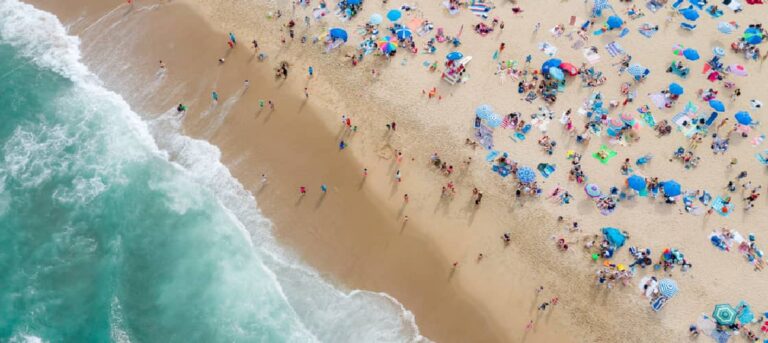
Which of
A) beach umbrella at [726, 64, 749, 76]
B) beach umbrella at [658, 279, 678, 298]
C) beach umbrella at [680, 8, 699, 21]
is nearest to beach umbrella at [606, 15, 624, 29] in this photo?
beach umbrella at [680, 8, 699, 21]

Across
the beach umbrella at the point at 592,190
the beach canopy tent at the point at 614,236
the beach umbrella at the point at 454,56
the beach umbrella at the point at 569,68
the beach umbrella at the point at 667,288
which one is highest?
the beach umbrella at the point at 454,56

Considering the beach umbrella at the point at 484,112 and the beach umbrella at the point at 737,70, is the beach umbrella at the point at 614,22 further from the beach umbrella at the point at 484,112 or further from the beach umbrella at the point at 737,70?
the beach umbrella at the point at 484,112

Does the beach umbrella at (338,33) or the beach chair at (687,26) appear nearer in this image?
the beach umbrella at (338,33)

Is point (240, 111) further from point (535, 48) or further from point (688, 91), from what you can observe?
point (688, 91)

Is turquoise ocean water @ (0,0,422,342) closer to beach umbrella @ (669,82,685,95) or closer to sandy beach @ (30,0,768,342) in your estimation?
sandy beach @ (30,0,768,342)

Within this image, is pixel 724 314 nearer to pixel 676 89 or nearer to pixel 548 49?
pixel 676 89

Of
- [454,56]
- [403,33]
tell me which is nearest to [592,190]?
[454,56]

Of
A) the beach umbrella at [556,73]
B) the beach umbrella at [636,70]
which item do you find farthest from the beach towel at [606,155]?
the beach umbrella at [636,70]
